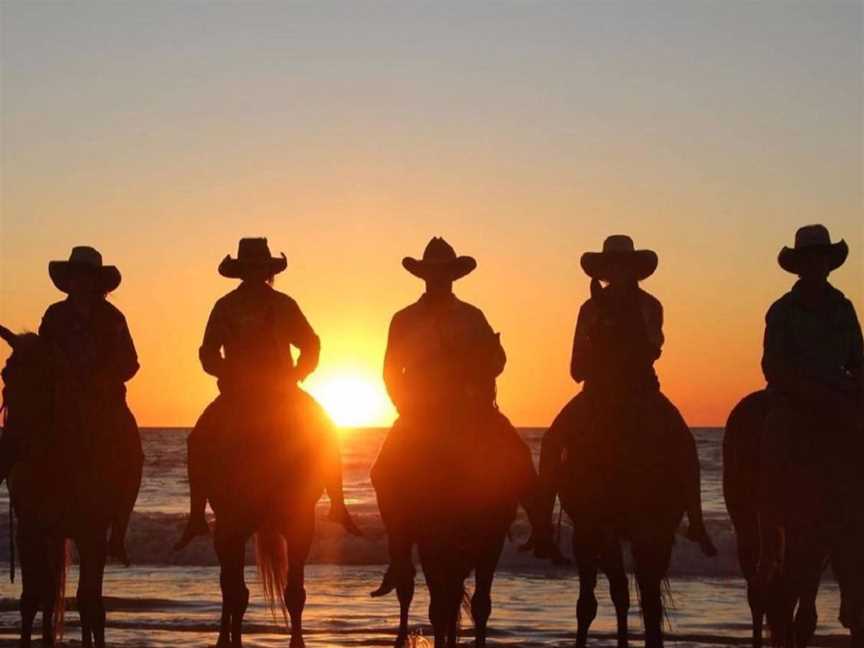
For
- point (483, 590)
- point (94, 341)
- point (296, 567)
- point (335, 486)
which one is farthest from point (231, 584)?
point (94, 341)

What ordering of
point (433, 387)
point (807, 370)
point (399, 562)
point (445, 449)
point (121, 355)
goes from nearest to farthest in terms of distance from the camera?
point (445, 449)
point (433, 387)
point (807, 370)
point (399, 562)
point (121, 355)

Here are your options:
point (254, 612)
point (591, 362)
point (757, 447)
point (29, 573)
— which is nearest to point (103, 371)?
point (29, 573)

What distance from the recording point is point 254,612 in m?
18.9

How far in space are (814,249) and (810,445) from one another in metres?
1.37

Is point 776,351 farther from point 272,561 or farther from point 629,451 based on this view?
point 272,561

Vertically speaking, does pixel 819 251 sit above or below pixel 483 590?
above

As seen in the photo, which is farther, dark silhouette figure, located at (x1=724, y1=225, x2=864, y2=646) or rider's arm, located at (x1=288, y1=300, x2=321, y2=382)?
rider's arm, located at (x1=288, y1=300, x2=321, y2=382)

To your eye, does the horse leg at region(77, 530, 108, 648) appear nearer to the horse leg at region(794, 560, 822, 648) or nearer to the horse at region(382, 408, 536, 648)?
the horse at region(382, 408, 536, 648)

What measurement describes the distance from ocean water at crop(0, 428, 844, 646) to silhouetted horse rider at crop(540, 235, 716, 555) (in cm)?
259

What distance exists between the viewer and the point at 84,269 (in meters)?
13.4

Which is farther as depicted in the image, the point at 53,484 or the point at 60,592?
the point at 60,592

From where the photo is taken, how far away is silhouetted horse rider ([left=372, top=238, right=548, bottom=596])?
1139 cm

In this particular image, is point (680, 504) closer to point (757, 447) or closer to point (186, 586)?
point (757, 447)

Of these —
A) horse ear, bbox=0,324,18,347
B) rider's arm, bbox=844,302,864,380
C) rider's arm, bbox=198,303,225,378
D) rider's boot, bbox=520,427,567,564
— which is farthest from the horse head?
rider's arm, bbox=844,302,864,380
